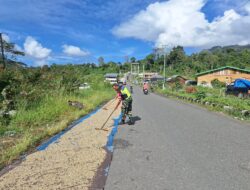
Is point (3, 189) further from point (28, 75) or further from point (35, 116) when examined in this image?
point (28, 75)

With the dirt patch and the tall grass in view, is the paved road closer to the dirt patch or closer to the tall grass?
the dirt patch

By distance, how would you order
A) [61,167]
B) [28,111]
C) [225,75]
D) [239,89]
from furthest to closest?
[225,75] < [239,89] < [28,111] < [61,167]

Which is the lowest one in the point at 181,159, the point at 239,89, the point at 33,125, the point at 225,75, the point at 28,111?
the point at 181,159

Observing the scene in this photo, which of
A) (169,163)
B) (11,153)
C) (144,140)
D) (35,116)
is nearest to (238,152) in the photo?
(169,163)

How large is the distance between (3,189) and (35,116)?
580 centimetres

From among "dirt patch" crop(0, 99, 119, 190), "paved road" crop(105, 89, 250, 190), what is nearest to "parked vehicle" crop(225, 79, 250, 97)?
"paved road" crop(105, 89, 250, 190)

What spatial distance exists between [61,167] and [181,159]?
2533 millimetres

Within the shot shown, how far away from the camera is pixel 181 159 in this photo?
16.9 ft

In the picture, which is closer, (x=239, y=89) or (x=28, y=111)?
(x=28, y=111)

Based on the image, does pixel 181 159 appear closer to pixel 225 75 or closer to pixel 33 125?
pixel 33 125

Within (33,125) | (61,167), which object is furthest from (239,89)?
(61,167)

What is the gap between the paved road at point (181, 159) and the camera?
400 cm

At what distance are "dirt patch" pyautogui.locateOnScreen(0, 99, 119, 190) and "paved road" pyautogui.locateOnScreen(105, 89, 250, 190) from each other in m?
0.47

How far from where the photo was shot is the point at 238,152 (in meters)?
5.65
